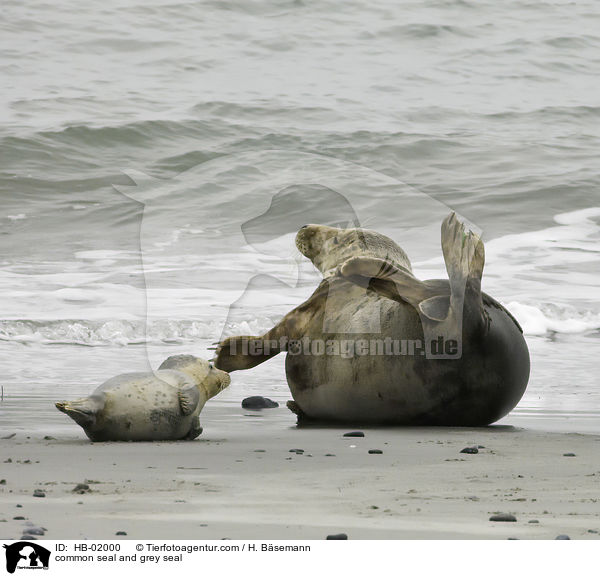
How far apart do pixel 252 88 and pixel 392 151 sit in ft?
11.6

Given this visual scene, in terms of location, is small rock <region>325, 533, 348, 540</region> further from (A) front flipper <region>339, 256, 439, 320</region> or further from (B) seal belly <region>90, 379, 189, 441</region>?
(A) front flipper <region>339, 256, 439, 320</region>

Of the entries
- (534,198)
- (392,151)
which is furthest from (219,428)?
(392,151)

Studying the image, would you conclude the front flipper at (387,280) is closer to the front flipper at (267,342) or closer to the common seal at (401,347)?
the common seal at (401,347)

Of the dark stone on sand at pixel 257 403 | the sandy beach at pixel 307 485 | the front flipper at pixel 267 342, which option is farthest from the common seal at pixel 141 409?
the dark stone on sand at pixel 257 403

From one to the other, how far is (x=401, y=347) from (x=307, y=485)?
63.9 inches

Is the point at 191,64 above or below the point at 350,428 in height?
above

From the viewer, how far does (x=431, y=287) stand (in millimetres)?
4953

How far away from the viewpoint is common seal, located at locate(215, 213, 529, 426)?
15.9 ft

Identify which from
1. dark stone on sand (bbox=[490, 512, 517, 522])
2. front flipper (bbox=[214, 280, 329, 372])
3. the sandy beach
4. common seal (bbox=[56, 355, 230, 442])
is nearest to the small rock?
the sandy beach

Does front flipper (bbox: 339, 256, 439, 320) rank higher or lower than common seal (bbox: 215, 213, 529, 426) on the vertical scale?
higher
